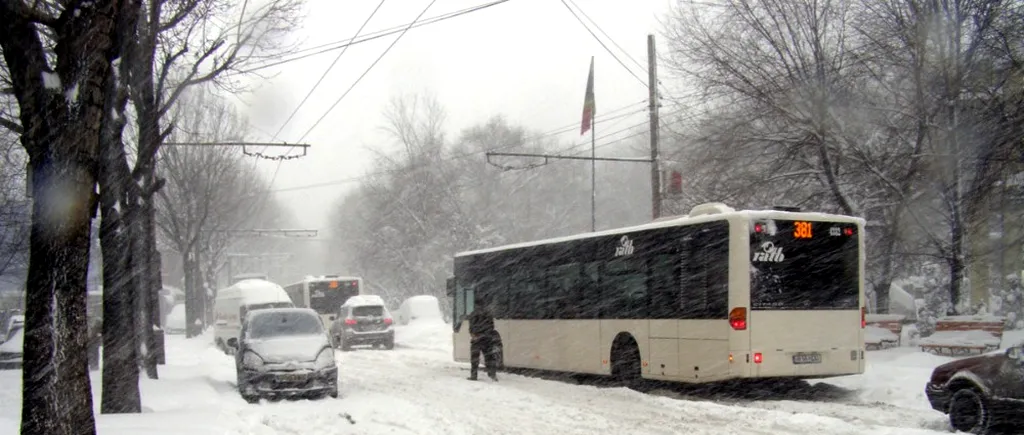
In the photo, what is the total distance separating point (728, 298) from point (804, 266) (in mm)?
1416

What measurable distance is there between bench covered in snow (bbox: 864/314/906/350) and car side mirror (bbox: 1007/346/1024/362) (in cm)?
1092

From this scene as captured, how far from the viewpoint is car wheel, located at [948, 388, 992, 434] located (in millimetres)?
9695

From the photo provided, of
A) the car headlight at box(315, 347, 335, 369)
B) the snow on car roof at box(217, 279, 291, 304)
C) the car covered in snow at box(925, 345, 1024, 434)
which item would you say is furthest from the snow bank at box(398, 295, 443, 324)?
the car covered in snow at box(925, 345, 1024, 434)

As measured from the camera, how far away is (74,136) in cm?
727

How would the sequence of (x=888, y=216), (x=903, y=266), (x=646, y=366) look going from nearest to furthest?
(x=646, y=366), (x=888, y=216), (x=903, y=266)

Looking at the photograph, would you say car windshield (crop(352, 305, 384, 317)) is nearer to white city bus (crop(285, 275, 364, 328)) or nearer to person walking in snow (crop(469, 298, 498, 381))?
white city bus (crop(285, 275, 364, 328))

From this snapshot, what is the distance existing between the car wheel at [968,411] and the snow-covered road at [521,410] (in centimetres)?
19

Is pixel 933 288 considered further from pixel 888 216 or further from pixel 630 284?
pixel 630 284

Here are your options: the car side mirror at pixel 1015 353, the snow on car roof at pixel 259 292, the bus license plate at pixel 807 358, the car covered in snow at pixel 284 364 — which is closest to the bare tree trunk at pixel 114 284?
the car covered in snow at pixel 284 364

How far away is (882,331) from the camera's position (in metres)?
20.6

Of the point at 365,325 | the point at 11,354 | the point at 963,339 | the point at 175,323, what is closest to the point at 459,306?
the point at 963,339

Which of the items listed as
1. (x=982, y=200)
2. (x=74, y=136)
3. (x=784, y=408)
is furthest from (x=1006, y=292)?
(x=74, y=136)

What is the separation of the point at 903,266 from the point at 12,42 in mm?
24214

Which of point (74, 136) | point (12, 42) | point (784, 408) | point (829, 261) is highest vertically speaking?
point (12, 42)
